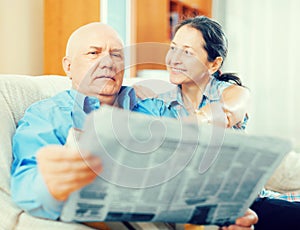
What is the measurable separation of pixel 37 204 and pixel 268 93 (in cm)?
294

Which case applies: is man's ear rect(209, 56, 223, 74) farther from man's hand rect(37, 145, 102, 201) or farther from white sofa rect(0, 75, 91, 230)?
man's hand rect(37, 145, 102, 201)

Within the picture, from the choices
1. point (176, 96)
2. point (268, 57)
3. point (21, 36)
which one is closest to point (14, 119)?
point (176, 96)

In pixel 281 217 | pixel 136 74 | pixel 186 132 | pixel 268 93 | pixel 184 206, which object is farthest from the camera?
pixel 268 93

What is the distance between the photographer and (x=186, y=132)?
2.35 ft

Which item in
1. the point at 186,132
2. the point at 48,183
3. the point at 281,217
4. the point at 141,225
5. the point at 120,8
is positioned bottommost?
the point at 281,217

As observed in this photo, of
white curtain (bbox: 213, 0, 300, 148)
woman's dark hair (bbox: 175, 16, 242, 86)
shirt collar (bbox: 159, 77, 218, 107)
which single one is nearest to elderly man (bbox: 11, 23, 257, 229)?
shirt collar (bbox: 159, 77, 218, 107)

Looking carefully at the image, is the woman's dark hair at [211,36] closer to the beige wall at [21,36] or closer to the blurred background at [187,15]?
the blurred background at [187,15]

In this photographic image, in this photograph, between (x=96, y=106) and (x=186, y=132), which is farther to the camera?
(x=96, y=106)

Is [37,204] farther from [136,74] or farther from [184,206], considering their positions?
→ [136,74]

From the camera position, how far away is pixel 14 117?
1190mm

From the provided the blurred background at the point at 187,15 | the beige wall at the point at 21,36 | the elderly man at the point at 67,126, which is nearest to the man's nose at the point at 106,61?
the elderly man at the point at 67,126

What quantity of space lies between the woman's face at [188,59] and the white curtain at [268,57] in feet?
7.28

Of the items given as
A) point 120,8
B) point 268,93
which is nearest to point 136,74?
point 120,8

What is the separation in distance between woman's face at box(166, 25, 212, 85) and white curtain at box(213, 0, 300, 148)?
2.22m
